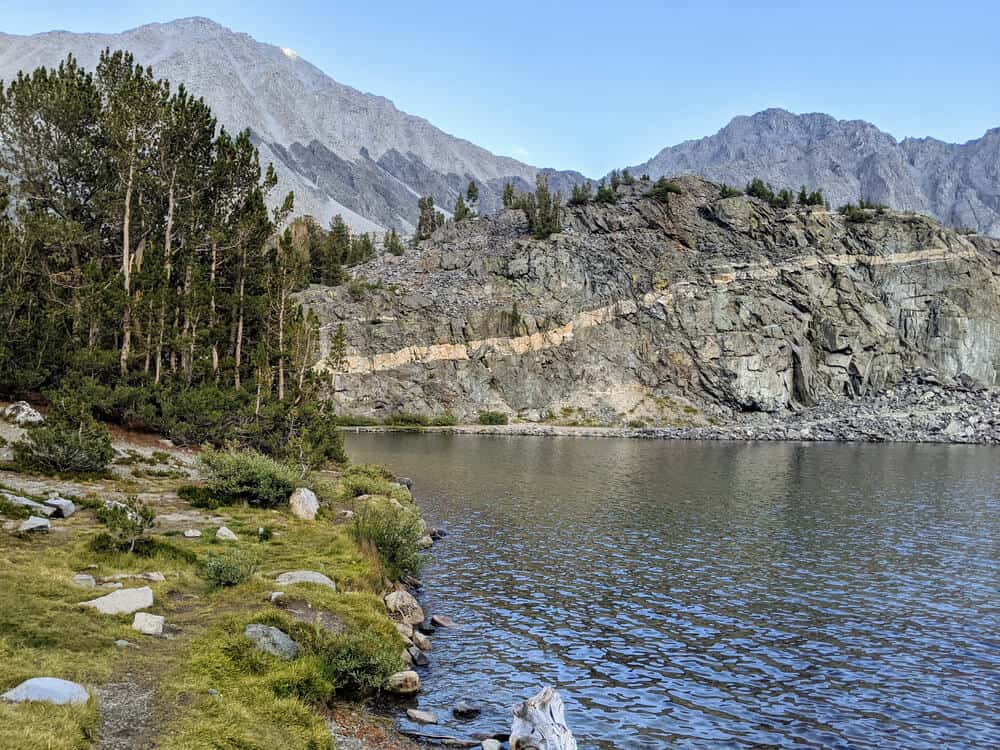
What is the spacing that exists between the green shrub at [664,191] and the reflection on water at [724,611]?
3795 inches

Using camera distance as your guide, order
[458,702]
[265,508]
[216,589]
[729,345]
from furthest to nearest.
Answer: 1. [729,345]
2. [265,508]
3. [216,589]
4. [458,702]

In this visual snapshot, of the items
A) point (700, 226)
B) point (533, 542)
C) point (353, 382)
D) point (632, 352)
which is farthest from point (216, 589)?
point (700, 226)

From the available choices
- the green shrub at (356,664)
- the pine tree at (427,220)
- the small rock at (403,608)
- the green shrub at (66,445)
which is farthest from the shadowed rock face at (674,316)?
the green shrub at (356,664)

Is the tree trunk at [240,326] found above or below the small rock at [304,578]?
above

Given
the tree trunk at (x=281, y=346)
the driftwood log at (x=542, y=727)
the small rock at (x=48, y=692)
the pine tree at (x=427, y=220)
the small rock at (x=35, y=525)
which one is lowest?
the driftwood log at (x=542, y=727)

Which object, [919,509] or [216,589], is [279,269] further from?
[919,509]

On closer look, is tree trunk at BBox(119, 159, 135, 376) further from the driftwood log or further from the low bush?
the low bush

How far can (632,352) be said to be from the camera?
117125 millimetres

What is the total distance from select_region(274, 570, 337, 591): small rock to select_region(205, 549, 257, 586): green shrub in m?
0.76

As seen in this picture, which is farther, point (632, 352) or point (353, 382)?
point (632, 352)

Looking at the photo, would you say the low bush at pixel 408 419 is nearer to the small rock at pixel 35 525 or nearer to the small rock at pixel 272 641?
the small rock at pixel 35 525

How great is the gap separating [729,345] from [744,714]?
355ft

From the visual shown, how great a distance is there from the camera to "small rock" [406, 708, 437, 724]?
12891 millimetres

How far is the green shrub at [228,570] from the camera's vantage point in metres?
15.7
